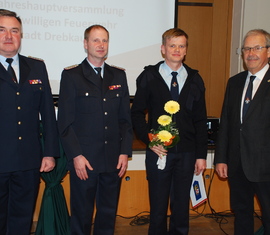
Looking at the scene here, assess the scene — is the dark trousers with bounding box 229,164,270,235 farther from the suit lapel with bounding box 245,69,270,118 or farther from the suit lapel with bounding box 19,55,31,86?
the suit lapel with bounding box 19,55,31,86

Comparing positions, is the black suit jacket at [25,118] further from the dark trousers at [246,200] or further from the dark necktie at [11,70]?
the dark trousers at [246,200]

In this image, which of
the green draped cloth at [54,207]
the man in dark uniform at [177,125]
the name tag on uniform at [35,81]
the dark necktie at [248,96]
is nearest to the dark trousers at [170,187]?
the man in dark uniform at [177,125]

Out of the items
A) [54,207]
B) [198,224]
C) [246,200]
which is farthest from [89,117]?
[198,224]

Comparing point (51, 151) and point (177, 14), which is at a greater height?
point (177, 14)

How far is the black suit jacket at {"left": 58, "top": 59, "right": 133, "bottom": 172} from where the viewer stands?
2.34 meters

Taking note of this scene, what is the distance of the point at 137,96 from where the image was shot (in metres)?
2.67

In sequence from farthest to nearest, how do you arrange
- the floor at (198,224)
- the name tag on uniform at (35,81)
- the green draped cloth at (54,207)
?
the floor at (198,224)
the green draped cloth at (54,207)
the name tag on uniform at (35,81)

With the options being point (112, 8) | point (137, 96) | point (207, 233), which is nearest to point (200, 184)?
point (207, 233)

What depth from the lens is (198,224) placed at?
3.41m

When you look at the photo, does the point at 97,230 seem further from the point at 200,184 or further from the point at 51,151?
the point at 200,184

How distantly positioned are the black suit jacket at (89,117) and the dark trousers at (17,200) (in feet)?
1.05

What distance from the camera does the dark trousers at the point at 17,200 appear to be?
224 centimetres

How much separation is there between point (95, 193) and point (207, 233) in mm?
1337

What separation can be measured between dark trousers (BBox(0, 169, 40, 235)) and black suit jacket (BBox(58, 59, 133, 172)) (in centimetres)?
32
